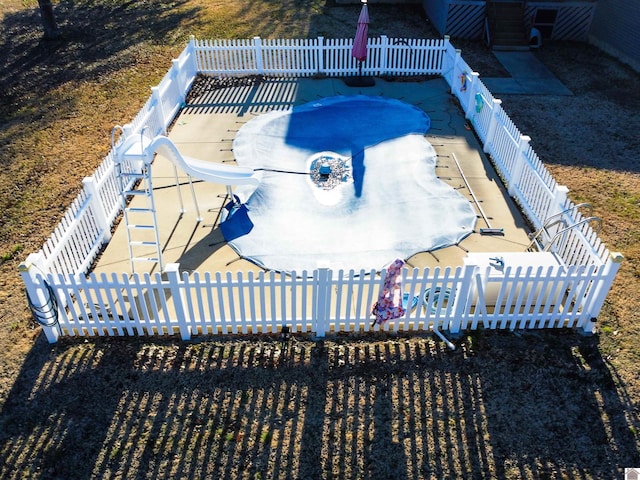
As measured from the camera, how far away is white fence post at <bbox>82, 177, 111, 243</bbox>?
26.7 ft

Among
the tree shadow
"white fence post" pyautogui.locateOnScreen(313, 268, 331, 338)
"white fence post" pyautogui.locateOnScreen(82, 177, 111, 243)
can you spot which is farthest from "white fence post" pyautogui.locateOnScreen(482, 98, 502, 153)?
the tree shadow

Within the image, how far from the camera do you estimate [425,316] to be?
23.3ft

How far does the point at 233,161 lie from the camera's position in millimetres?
11344

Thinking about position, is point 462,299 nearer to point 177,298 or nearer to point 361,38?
point 177,298

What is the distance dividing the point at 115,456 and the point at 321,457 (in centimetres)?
241

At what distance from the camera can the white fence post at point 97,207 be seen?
8133 mm

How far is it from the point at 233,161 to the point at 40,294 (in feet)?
18.8

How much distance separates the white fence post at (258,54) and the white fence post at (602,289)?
11954 mm

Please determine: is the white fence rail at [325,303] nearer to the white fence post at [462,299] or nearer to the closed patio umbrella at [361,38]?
the white fence post at [462,299]

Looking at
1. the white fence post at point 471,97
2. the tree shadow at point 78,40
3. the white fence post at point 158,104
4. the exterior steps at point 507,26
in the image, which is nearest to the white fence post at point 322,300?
the white fence post at point 158,104

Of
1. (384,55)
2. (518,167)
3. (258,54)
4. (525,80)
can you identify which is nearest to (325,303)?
(518,167)

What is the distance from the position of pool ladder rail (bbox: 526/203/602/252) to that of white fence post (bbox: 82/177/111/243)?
297 inches

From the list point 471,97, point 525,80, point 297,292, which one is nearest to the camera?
point 297,292

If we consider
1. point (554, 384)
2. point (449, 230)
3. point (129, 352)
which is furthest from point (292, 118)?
point (554, 384)
